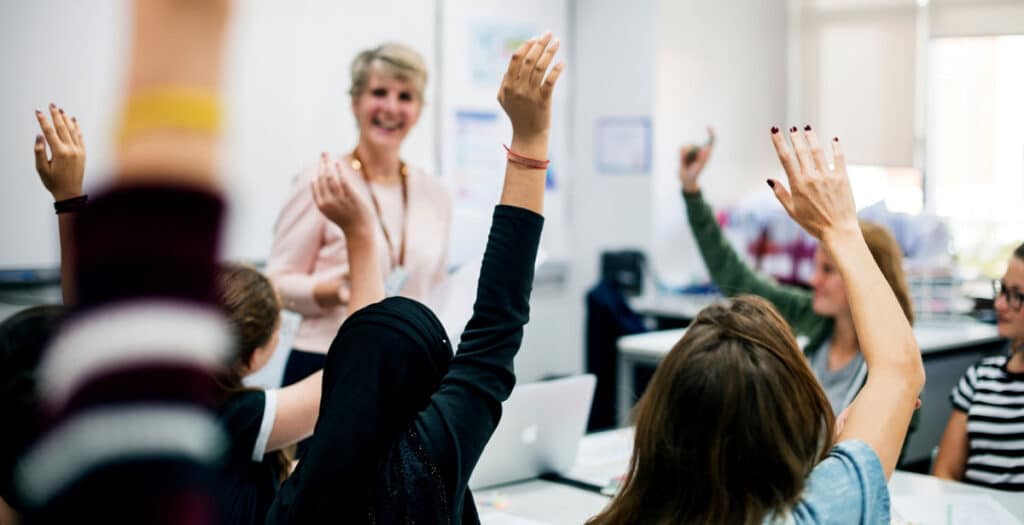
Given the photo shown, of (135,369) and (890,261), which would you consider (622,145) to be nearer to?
(890,261)

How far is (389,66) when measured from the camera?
2.51 metres

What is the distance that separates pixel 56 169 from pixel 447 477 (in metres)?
0.43

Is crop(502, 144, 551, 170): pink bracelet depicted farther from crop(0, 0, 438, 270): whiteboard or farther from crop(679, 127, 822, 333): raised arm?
crop(679, 127, 822, 333): raised arm

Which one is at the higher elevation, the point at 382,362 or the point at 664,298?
the point at 382,362

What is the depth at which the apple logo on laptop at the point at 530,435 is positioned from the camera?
2.04m

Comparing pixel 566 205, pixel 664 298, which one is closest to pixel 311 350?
pixel 664 298

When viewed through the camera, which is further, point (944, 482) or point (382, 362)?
point (944, 482)

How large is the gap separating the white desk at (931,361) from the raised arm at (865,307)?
2237 mm

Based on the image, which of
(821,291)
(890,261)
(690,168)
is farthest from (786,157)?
(690,168)

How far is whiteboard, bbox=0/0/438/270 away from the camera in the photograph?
3139 mm

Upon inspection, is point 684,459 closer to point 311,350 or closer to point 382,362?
point 382,362

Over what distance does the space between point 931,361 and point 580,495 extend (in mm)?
2211

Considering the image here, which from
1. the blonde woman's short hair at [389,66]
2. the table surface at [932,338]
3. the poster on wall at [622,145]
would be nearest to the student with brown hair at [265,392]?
the blonde woman's short hair at [389,66]

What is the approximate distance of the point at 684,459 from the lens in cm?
110
